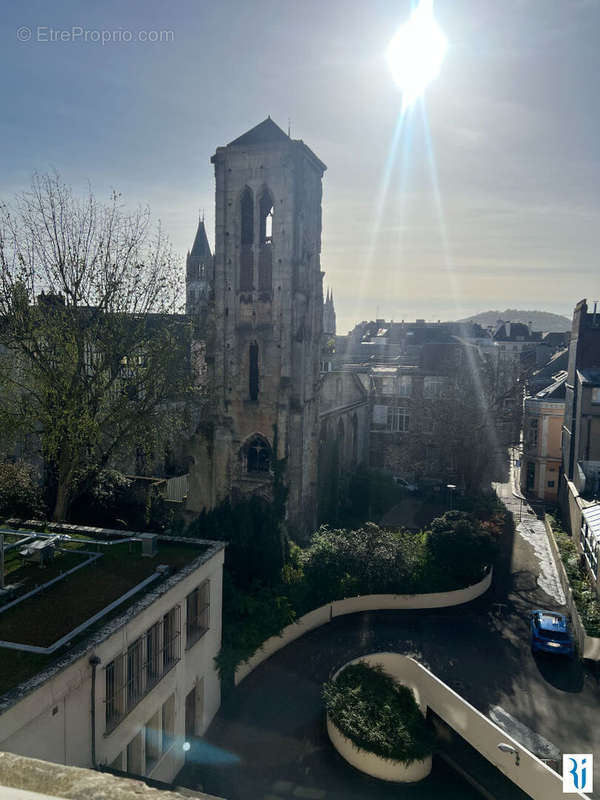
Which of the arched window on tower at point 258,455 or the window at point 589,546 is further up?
the arched window on tower at point 258,455

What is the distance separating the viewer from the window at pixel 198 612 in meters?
16.6

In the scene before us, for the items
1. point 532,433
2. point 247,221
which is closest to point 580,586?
point 532,433

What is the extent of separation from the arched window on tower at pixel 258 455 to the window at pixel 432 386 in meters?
23.1

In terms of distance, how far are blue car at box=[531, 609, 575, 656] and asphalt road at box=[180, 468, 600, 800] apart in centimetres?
36

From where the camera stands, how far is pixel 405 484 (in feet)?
152

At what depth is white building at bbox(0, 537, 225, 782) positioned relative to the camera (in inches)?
405

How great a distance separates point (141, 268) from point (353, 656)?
17.0 meters

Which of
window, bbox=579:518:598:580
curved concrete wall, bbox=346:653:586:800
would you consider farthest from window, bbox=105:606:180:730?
window, bbox=579:518:598:580

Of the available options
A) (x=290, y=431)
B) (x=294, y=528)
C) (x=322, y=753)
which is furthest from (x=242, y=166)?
(x=322, y=753)

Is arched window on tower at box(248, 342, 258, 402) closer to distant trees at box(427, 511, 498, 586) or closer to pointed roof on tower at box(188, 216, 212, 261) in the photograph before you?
distant trees at box(427, 511, 498, 586)

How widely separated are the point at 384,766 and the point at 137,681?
7027 mm

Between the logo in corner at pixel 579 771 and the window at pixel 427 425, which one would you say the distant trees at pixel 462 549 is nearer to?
the logo in corner at pixel 579 771

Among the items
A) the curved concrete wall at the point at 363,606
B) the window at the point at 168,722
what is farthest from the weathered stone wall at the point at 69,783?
the curved concrete wall at the point at 363,606

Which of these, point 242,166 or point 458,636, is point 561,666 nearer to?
point 458,636
